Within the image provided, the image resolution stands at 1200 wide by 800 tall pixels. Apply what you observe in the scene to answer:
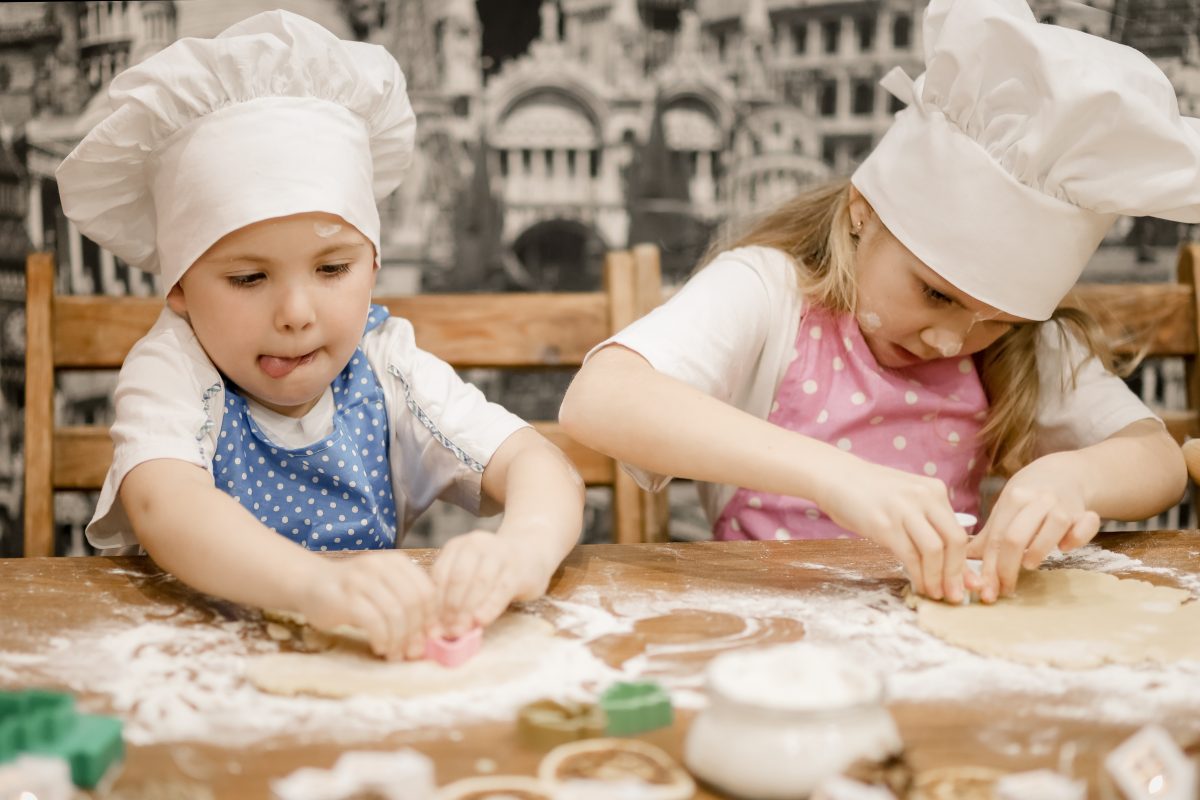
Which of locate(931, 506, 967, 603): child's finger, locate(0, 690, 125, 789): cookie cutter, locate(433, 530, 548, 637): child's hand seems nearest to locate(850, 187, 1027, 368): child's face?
locate(931, 506, 967, 603): child's finger

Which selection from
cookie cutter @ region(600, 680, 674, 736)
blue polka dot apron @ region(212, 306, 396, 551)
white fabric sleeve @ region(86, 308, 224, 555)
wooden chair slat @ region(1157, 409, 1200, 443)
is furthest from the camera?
wooden chair slat @ region(1157, 409, 1200, 443)

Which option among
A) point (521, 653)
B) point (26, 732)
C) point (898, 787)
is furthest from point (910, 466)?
point (26, 732)

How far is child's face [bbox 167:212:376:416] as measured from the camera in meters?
1.07

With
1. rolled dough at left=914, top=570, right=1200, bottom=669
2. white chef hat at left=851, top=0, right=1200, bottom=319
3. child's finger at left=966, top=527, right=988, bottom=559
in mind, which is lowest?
rolled dough at left=914, top=570, right=1200, bottom=669

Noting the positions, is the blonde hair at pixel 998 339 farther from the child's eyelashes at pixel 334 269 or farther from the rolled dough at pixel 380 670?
the rolled dough at pixel 380 670

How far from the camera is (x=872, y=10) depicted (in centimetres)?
185

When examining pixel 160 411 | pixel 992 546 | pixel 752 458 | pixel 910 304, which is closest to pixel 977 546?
pixel 992 546

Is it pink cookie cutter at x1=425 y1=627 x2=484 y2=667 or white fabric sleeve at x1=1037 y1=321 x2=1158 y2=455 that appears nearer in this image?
pink cookie cutter at x1=425 y1=627 x2=484 y2=667

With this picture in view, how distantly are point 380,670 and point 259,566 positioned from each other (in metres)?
0.16

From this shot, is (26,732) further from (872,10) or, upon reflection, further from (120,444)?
(872,10)

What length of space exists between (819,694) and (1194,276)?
1.19m

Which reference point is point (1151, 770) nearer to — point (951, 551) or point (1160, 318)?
point (951, 551)

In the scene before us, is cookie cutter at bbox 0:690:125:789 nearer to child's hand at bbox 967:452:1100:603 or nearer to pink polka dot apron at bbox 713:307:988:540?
child's hand at bbox 967:452:1100:603

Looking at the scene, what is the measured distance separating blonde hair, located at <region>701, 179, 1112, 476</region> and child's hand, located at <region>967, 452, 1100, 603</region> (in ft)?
1.00
